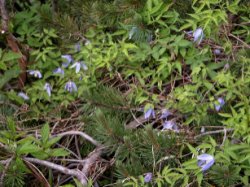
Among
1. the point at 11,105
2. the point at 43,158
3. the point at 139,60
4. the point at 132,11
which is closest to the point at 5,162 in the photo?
the point at 43,158

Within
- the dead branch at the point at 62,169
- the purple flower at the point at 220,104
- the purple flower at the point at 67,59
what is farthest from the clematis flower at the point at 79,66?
the purple flower at the point at 220,104

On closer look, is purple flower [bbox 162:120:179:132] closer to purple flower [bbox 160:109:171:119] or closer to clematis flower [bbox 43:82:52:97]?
purple flower [bbox 160:109:171:119]

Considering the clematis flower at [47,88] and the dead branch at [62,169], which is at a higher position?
the clematis flower at [47,88]

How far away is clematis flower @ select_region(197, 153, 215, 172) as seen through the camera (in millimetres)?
2109

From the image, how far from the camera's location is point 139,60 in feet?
9.18

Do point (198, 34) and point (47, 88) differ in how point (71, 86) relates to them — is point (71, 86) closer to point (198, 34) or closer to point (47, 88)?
point (47, 88)

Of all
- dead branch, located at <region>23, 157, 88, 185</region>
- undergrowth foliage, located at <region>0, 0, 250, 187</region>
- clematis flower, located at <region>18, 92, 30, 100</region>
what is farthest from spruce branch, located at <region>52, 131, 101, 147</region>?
clematis flower, located at <region>18, 92, 30, 100</region>

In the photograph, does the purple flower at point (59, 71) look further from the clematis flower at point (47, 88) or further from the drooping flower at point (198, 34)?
the drooping flower at point (198, 34)

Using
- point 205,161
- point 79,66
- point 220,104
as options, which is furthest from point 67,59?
point 205,161

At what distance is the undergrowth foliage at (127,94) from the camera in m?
2.29

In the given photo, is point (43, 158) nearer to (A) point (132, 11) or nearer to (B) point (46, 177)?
(B) point (46, 177)

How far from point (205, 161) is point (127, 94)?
73 cm

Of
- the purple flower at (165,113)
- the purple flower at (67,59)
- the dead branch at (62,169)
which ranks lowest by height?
the dead branch at (62,169)

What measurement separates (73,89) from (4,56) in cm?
53
